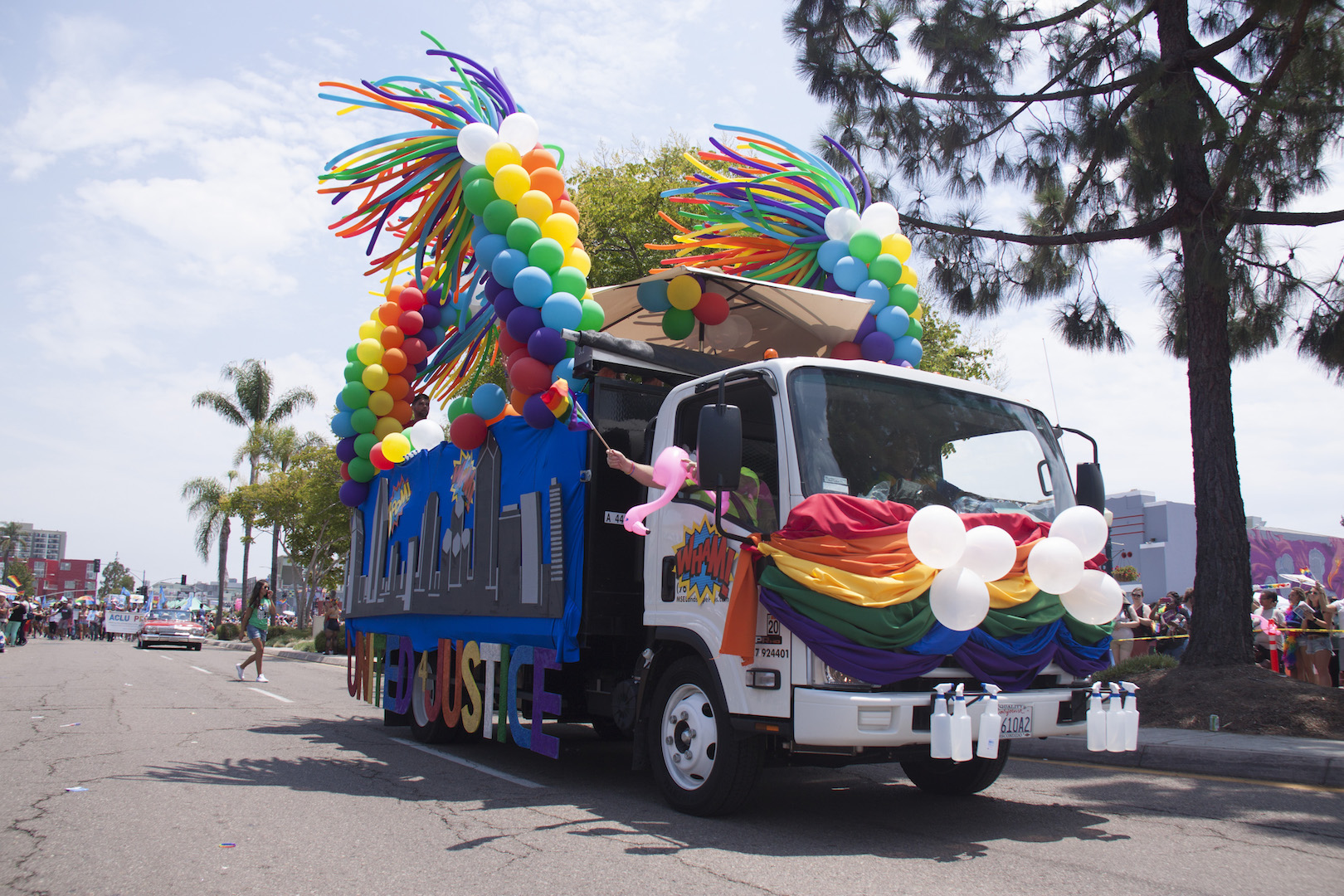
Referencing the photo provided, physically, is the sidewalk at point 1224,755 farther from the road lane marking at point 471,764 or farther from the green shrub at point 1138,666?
the road lane marking at point 471,764

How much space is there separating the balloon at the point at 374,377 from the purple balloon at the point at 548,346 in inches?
152

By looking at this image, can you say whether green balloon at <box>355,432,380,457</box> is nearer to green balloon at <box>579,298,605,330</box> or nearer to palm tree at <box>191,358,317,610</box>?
green balloon at <box>579,298,605,330</box>

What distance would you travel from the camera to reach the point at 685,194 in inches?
352

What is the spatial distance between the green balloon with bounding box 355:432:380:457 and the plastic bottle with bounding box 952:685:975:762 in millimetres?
7336

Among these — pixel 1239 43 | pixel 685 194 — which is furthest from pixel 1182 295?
pixel 685 194

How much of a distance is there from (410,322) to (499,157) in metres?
3.05

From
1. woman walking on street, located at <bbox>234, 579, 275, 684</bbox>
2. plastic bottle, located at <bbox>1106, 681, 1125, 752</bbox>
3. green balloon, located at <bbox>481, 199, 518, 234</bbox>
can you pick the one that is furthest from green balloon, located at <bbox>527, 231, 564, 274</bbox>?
woman walking on street, located at <bbox>234, 579, 275, 684</bbox>

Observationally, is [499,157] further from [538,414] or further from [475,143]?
[538,414]

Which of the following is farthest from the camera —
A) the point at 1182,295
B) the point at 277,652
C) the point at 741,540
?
the point at 277,652

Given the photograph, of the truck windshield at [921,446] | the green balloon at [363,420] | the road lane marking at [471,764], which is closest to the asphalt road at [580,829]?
the road lane marking at [471,764]

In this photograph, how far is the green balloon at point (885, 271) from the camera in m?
7.64

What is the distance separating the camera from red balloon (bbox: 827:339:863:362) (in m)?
7.29

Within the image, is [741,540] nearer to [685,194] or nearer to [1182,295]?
[685,194]

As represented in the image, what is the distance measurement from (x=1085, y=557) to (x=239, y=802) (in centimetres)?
516
